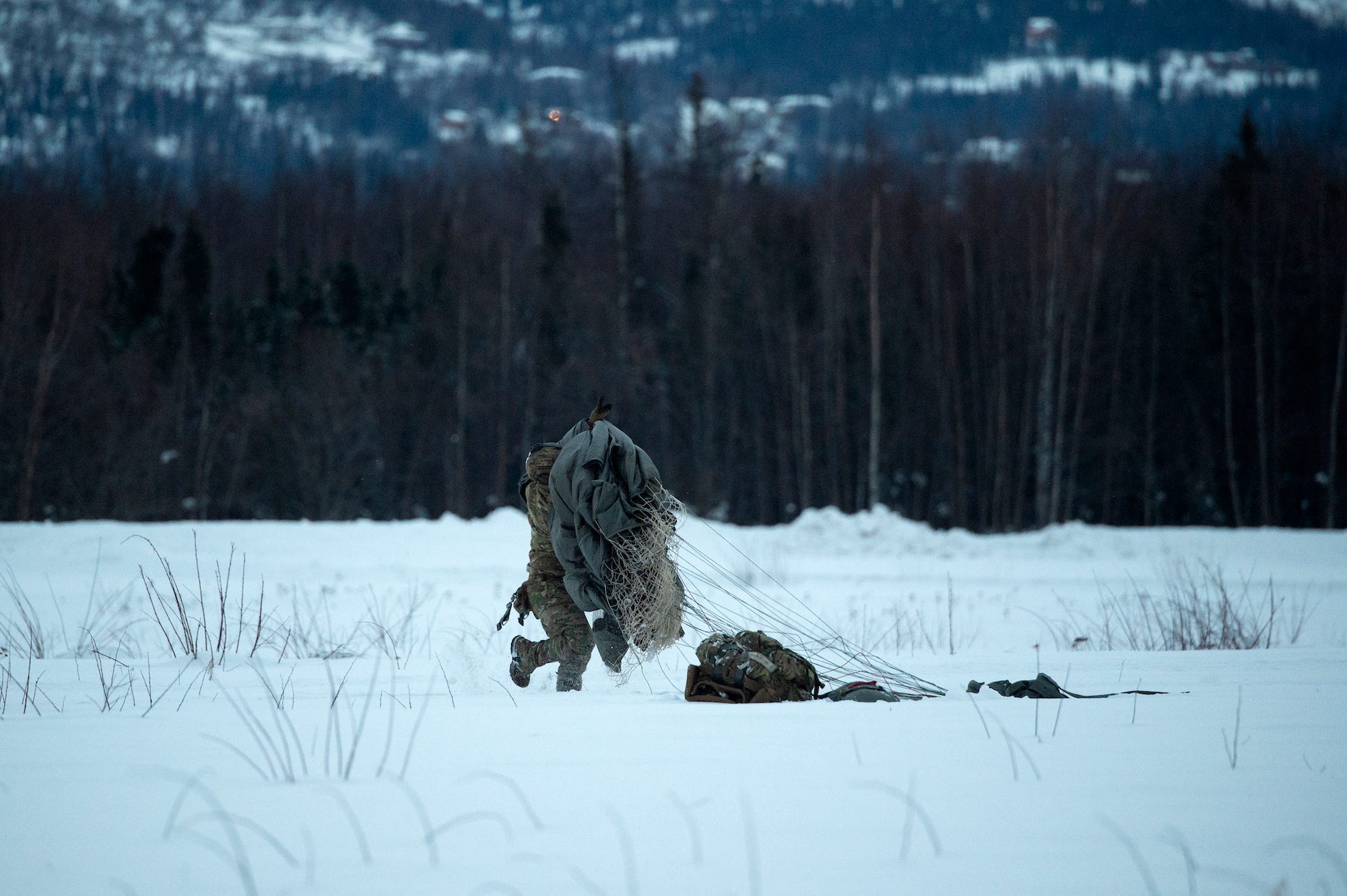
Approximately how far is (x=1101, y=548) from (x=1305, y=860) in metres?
14.8

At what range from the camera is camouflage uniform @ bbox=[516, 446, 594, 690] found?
16.8 feet

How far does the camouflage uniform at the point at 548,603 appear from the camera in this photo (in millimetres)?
5105

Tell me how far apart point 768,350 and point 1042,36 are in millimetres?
130805

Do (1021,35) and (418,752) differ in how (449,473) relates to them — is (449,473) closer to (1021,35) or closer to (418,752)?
(418,752)

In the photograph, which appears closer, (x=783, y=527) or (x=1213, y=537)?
(x=1213, y=537)

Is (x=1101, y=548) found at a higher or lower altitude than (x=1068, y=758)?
lower

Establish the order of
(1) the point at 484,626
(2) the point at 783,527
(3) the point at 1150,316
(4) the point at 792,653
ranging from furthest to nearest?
(3) the point at 1150,316, (2) the point at 783,527, (1) the point at 484,626, (4) the point at 792,653

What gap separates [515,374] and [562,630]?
26.1 m

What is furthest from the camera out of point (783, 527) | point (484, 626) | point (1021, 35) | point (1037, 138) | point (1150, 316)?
point (1021, 35)

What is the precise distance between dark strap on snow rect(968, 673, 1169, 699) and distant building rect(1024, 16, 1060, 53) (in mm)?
148678

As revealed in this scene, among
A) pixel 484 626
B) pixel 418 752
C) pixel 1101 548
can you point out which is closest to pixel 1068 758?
pixel 418 752

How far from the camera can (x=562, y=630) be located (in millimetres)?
5129

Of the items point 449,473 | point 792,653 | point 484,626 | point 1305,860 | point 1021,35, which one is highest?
point 1021,35

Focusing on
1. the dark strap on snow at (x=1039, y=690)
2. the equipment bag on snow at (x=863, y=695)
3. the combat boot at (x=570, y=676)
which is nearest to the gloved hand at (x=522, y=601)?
the combat boot at (x=570, y=676)
